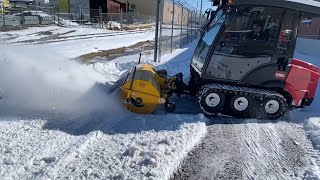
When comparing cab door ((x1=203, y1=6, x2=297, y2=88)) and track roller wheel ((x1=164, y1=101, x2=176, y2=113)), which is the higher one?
cab door ((x1=203, y1=6, x2=297, y2=88))

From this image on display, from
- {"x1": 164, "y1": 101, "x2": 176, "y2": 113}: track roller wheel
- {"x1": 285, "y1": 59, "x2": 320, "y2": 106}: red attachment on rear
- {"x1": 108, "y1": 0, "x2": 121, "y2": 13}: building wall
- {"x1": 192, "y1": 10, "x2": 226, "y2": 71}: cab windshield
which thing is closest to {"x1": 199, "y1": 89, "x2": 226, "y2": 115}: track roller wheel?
{"x1": 164, "y1": 101, "x2": 176, "y2": 113}: track roller wheel

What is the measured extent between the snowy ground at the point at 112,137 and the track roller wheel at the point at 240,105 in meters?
0.28

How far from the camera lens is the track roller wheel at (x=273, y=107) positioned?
251 inches

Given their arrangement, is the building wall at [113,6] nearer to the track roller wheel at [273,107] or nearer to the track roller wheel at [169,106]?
the track roller wheel at [169,106]

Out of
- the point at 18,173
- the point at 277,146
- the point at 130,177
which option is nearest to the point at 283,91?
the point at 277,146

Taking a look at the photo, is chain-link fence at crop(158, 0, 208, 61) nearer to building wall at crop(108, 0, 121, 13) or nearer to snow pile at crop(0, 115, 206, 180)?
snow pile at crop(0, 115, 206, 180)

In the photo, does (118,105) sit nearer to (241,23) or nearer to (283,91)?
(241,23)

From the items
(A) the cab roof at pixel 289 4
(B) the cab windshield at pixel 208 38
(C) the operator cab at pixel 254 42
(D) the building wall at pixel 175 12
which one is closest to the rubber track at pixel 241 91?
(C) the operator cab at pixel 254 42

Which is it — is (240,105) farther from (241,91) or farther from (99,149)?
(99,149)

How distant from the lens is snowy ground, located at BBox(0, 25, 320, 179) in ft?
13.7

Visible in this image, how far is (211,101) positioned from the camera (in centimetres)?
643

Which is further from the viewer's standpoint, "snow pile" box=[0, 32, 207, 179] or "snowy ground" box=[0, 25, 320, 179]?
"snowy ground" box=[0, 25, 320, 179]

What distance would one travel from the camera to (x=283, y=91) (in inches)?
257

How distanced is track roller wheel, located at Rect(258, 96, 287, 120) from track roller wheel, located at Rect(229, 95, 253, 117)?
260mm
